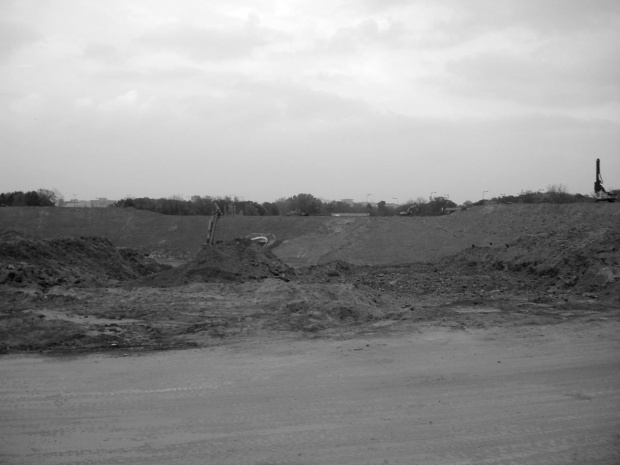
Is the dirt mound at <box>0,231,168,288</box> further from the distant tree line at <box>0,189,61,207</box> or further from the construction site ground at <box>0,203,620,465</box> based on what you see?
the distant tree line at <box>0,189,61,207</box>

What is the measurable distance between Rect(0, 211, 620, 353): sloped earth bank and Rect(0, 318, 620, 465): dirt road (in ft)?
4.52

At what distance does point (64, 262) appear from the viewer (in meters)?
19.0

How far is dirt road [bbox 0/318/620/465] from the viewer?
565cm

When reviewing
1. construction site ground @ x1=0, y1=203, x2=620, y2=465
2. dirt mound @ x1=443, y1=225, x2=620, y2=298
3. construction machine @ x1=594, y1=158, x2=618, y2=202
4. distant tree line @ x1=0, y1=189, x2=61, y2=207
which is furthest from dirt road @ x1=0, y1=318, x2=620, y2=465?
distant tree line @ x1=0, y1=189, x2=61, y2=207

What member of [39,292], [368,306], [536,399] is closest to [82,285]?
[39,292]

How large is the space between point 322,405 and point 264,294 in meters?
→ 7.19

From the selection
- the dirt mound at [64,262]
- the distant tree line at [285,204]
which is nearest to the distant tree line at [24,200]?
the distant tree line at [285,204]

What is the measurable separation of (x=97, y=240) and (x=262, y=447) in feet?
60.5

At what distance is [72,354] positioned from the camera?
9.38m

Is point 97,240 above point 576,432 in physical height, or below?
above

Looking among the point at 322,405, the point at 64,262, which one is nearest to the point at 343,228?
the point at 64,262

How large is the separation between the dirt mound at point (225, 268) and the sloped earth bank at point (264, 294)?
53 mm

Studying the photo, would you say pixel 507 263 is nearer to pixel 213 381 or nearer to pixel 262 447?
pixel 213 381

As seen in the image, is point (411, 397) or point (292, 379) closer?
point (411, 397)
